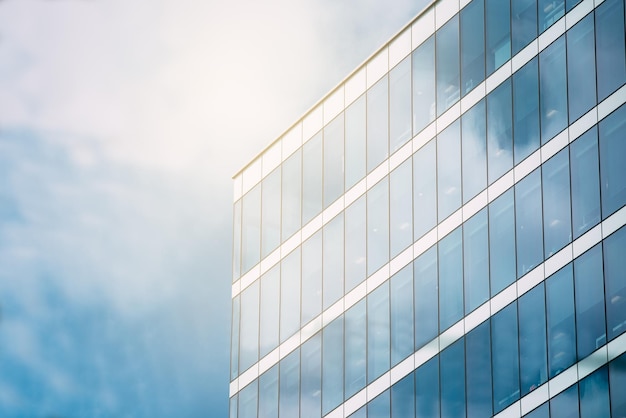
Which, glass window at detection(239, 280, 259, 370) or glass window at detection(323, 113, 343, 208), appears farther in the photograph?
glass window at detection(239, 280, 259, 370)

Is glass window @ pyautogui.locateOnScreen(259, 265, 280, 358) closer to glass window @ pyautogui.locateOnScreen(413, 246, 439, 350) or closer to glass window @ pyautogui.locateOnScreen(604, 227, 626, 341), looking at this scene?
glass window @ pyautogui.locateOnScreen(413, 246, 439, 350)

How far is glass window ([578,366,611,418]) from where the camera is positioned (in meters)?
40.0

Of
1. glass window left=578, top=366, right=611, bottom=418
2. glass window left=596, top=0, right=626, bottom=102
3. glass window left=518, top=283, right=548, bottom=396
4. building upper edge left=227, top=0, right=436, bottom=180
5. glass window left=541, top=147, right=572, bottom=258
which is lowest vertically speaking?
glass window left=578, top=366, right=611, bottom=418

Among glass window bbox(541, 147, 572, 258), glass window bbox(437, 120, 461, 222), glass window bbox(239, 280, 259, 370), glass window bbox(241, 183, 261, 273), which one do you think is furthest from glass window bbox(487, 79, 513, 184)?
glass window bbox(239, 280, 259, 370)

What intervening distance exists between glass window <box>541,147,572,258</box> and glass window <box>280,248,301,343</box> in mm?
14496

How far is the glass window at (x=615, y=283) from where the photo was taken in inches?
1581

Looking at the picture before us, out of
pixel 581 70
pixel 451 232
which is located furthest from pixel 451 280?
pixel 581 70

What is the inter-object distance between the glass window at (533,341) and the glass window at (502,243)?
1429 millimetres

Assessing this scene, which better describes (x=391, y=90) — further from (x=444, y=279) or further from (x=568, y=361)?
(x=568, y=361)

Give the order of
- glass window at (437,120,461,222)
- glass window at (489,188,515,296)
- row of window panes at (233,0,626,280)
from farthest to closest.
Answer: glass window at (437,120,461,222)
glass window at (489,188,515,296)
row of window panes at (233,0,626,280)

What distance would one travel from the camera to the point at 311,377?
2041 inches

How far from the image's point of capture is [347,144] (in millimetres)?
52625

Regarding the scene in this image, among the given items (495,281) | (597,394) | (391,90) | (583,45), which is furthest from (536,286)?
(391,90)

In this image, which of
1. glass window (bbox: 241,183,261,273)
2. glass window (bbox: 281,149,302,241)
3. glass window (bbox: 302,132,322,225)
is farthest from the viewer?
glass window (bbox: 241,183,261,273)
